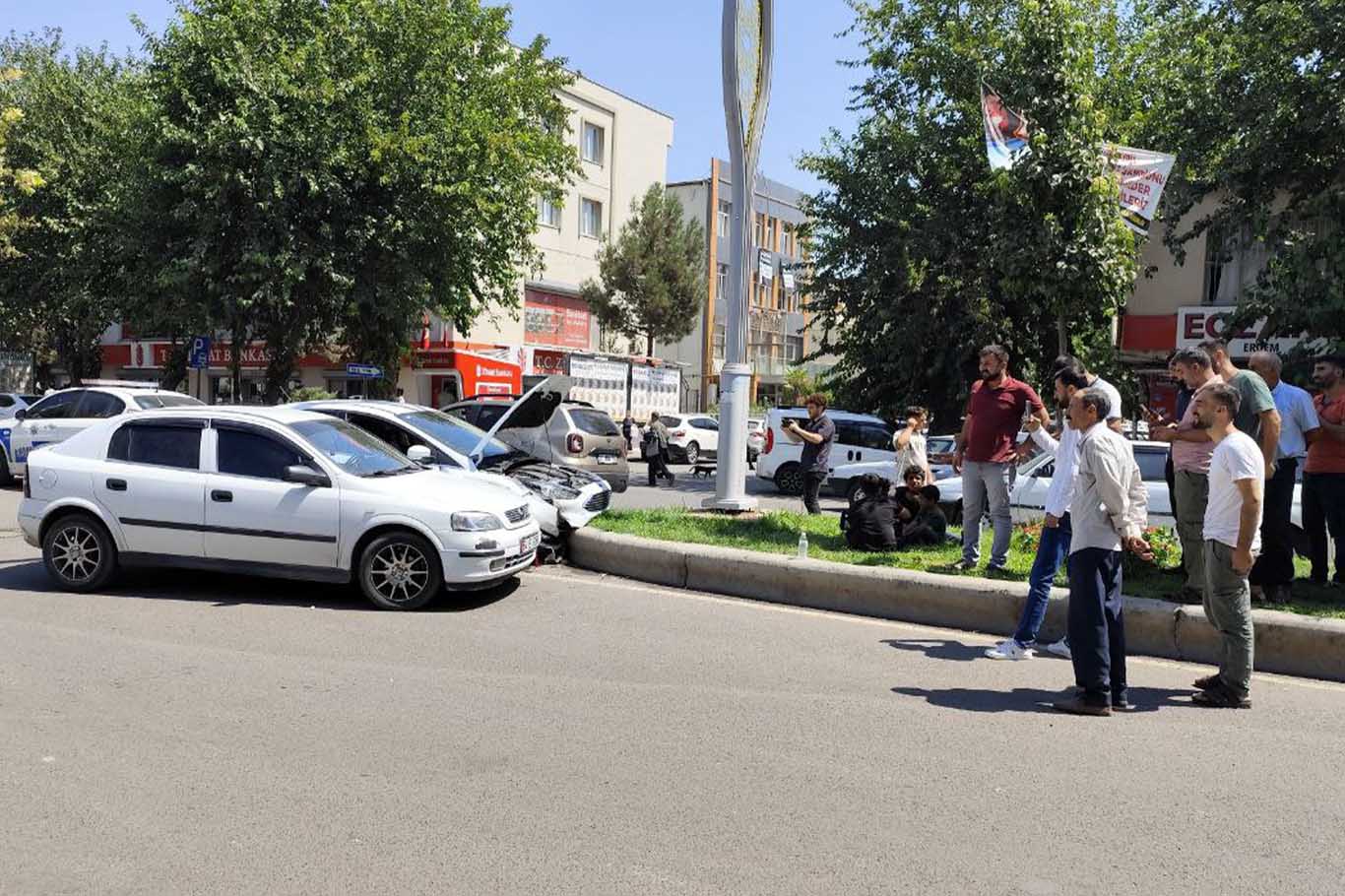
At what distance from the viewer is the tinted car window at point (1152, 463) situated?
11773mm

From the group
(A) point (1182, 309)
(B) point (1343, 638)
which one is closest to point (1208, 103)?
(A) point (1182, 309)

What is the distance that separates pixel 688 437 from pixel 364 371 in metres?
8.72

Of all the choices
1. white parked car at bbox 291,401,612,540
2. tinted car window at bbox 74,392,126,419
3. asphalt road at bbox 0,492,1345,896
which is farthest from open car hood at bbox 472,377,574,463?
tinted car window at bbox 74,392,126,419

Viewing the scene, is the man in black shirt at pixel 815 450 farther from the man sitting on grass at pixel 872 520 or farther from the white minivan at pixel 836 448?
the white minivan at pixel 836 448

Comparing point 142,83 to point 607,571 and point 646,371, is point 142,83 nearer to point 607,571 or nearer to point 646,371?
point 646,371

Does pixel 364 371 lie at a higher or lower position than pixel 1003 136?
lower

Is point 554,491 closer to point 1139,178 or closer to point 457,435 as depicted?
point 457,435

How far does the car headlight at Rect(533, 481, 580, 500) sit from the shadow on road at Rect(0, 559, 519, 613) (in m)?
1.29

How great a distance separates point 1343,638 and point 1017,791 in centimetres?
327

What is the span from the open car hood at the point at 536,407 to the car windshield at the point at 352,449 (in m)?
2.30

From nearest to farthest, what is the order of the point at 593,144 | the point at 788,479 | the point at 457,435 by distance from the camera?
the point at 457,435 → the point at 788,479 → the point at 593,144

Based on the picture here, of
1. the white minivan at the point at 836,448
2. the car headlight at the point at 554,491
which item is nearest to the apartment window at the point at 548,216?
the white minivan at the point at 836,448

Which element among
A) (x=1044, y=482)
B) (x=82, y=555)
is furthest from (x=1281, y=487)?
(x=82, y=555)

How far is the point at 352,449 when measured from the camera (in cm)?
848
